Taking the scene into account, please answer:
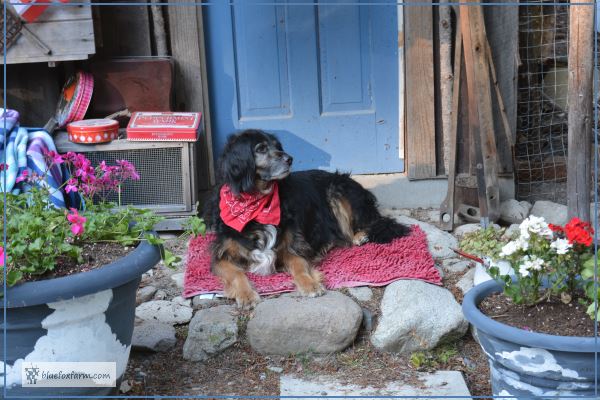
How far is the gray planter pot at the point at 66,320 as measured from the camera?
2.59m

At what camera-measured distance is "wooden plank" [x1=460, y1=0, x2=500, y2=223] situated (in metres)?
4.65

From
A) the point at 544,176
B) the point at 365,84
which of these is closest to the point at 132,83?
the point at 365,84

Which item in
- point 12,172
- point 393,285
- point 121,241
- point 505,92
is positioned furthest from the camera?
point 505,92

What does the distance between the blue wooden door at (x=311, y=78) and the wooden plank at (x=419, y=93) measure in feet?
0.47

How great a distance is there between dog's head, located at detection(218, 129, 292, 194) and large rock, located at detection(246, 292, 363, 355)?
0.77 meters

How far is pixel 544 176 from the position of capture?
5.67 metres

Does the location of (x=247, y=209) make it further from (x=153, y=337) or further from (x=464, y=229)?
(x=464, y=229)

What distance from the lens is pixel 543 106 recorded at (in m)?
5.70

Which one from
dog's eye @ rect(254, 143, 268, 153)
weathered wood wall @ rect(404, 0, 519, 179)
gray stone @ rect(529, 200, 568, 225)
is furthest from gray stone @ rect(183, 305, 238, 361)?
gray stone @ rect(529, 200, 568, 225)

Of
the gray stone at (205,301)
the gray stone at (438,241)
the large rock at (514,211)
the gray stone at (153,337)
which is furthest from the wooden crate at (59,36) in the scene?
the large rock at (514,211)

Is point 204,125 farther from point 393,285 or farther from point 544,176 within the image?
point 544,176

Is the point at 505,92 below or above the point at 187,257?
above

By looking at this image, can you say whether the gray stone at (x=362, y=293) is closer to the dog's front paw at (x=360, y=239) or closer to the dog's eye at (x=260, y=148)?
the dog's front paw at (x=360, y=239)

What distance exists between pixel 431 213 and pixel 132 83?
2.12 metres
